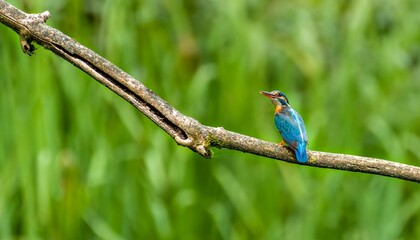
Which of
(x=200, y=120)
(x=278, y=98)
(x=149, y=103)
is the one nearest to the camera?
(x=149, y=103)

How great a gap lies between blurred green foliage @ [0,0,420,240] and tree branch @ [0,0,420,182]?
1.59 m

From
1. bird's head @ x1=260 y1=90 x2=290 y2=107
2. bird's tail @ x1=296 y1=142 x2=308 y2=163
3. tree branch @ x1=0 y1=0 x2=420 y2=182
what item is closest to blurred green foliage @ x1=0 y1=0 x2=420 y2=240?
bird's head @ x1=260 y1=90 x2=290 y2=107

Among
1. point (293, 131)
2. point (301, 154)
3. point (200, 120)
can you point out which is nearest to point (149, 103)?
point (301, 154)

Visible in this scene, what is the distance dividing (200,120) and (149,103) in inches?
81.5

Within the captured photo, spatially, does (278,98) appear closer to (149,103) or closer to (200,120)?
(149,103)

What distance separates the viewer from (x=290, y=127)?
2.30 meters

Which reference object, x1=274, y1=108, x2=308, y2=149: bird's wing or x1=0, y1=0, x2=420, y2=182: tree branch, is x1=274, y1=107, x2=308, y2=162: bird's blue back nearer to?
x1=274, y1=108, x2=308, y2=149: bird's wing

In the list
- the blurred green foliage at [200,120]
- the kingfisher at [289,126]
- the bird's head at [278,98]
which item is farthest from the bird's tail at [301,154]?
the blurred green foliage at [200,120]

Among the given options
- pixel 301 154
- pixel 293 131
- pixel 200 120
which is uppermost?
pixel 200 120

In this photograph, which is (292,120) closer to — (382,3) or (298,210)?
(298,210)

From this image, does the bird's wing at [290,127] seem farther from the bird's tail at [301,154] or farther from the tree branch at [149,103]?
the tree branch at [149,103]

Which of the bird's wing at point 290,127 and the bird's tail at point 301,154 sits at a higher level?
the bird's wing at point 290,127

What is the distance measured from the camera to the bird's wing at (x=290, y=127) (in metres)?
2.12

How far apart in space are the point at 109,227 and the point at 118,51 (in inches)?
31.5
